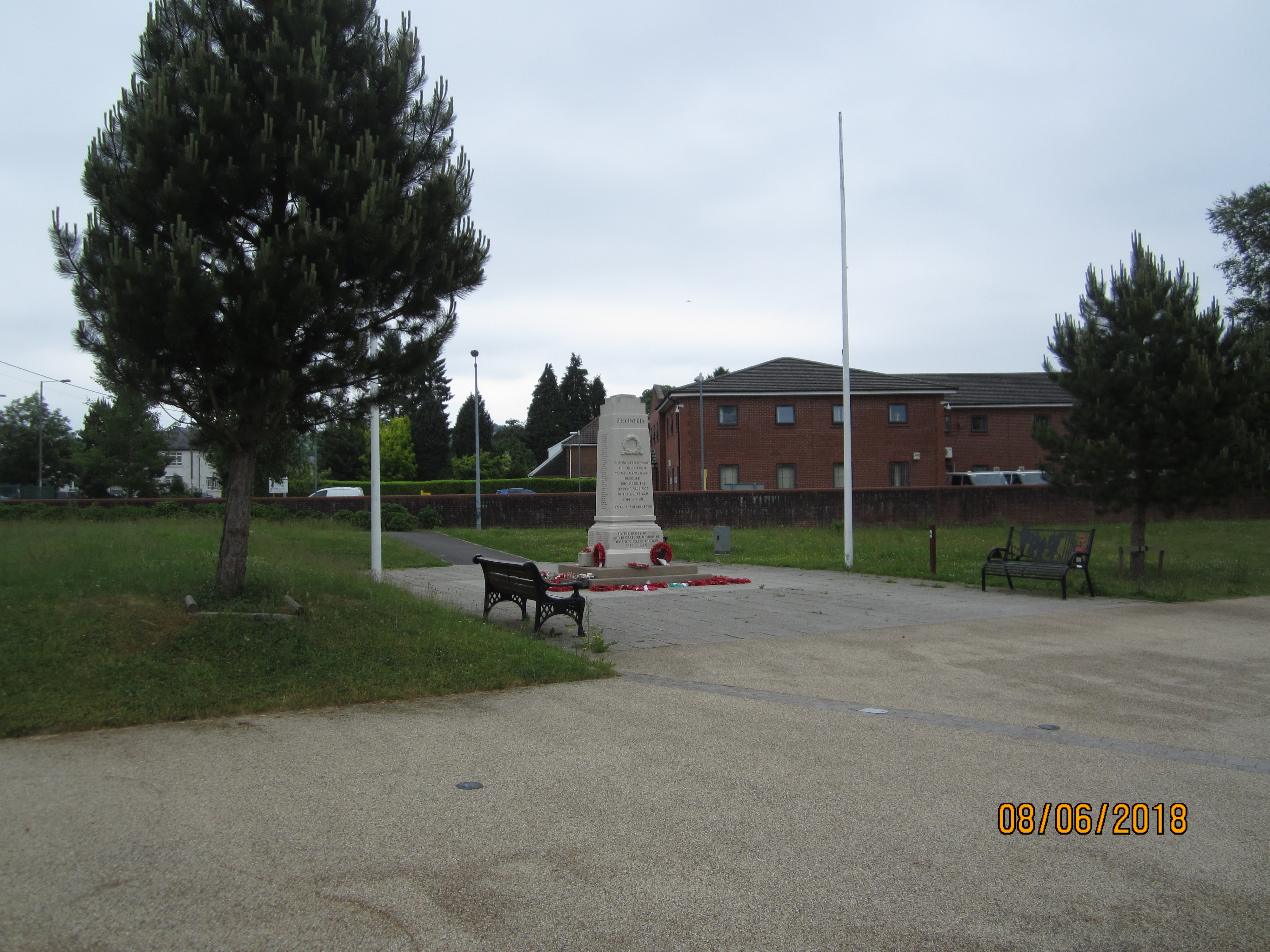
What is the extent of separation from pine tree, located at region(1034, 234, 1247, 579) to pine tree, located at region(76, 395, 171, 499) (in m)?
47.0

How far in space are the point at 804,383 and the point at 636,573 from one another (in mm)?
27884

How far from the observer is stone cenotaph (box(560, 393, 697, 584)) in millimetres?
17031

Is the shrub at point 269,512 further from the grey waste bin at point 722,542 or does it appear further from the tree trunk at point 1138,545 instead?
the tree trunk at point 1138,545

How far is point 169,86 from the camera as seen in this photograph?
838 centimetres

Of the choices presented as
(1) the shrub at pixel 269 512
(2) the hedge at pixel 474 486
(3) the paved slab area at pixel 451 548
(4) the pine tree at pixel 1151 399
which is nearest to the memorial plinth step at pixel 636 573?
(3) the paved slab area at pixel 451 548

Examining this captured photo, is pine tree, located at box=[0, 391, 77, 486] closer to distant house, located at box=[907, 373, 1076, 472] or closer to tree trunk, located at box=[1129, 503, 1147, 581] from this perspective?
distant house, located at box=[907, 373, 1076, 472]

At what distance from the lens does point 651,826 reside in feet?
14.4

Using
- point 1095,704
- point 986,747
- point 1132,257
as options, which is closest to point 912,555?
point 1132,257

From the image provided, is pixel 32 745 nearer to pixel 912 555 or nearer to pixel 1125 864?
pixel 1125 864

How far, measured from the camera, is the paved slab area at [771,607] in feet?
35.2

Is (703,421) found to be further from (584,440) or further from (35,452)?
(35,452)
